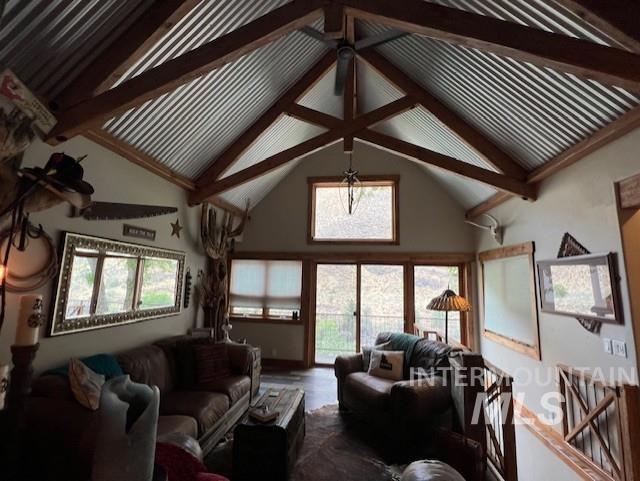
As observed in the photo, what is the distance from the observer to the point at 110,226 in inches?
133

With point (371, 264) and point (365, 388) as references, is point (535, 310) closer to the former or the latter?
point (365, 388)

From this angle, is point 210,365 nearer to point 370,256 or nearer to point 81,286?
point 81,286

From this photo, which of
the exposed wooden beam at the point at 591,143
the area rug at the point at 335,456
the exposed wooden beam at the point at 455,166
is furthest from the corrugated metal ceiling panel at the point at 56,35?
the exposed wooden beam at the point at 591,143

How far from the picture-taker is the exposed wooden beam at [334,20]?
238 centimetres

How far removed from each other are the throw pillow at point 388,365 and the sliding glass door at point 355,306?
2025 mm

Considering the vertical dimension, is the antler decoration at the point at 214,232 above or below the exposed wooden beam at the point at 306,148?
below

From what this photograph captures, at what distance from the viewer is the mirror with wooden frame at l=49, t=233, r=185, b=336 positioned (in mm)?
2844

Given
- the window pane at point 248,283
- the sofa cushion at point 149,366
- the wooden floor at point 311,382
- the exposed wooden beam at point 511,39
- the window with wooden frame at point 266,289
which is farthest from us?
the window pane at point 248,283

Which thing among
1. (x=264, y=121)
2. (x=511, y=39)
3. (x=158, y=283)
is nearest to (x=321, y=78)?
(x=264, y=121)

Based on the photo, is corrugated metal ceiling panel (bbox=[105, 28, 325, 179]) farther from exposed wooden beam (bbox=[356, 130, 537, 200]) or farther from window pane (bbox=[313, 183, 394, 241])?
window pane (bbox=[313, 183, 394, 241])

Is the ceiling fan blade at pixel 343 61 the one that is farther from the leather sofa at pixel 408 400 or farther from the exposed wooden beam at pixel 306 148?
the leather sofa at pixel 408 400

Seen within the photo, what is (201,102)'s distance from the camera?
12.4 ft

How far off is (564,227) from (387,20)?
2.89 m

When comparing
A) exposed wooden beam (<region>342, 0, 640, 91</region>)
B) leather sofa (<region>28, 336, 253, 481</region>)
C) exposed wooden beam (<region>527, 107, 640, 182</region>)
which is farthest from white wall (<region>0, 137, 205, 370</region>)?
exposed wooden beam (<region>527, 107, 640, 182</region>)
